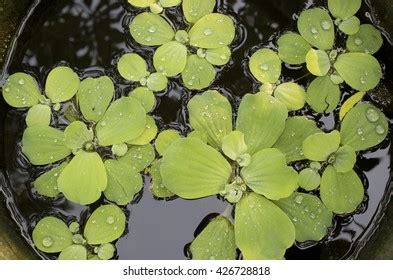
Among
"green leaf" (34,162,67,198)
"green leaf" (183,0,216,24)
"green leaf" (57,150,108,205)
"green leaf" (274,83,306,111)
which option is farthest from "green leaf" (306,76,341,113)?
"green leaf" (34,162,67,198)

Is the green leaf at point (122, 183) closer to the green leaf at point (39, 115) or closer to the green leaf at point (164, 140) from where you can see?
the green leaf at point (164, 140)

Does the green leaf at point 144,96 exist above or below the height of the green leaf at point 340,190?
above

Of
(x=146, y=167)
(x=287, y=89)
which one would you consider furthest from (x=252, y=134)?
(x=146, y=167)

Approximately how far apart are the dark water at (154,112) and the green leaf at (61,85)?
0.06m

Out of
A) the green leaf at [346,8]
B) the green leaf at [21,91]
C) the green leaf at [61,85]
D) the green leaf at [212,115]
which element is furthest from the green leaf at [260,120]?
the green leaf at [21,91]

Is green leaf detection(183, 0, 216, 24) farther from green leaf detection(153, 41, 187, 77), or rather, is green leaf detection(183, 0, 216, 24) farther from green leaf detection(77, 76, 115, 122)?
green leaf detection(77, 76, 115, 122)

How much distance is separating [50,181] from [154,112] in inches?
15.0

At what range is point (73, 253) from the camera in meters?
1.97

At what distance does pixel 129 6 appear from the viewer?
2125mm

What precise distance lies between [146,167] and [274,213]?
410 mm

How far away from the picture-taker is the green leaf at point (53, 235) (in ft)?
6.51

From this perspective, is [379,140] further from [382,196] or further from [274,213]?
[274,213]

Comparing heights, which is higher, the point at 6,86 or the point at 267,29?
the point at 267,29

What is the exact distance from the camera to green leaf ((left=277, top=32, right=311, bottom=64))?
6.73 ft
